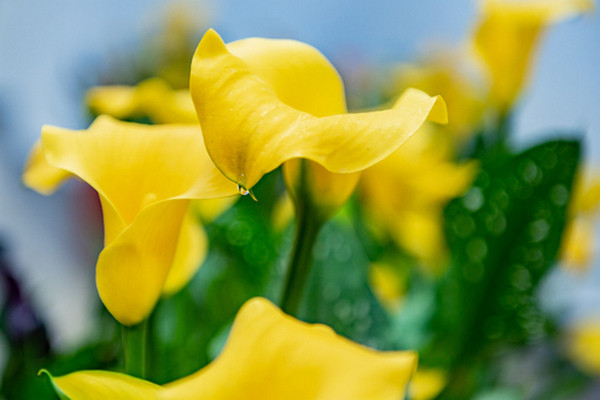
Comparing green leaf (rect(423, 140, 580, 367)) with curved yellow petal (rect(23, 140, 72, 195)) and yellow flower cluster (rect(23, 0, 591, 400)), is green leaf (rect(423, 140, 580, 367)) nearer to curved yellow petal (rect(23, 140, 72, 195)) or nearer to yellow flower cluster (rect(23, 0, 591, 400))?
yellow flower cluster (rect(23, 0, 591, 400))

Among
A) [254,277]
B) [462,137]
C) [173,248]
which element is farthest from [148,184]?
[462,137]

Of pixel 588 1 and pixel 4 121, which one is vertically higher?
pixel 588 1

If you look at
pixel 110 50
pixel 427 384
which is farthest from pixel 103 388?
pixel 110 50

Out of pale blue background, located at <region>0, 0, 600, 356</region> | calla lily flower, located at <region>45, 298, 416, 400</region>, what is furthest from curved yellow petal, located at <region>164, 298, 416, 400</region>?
pale blue background, located at <region>0, 0, 600, 356</region>

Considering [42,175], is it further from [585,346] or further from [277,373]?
[585,346]

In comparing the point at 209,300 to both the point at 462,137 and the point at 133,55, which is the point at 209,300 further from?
the point at 133,55

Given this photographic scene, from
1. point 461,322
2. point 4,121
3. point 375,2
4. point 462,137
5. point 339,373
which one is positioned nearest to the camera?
point 339,373

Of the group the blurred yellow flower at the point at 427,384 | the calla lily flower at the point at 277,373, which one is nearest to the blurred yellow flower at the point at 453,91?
the blurred yellow flower at the point at 427,384

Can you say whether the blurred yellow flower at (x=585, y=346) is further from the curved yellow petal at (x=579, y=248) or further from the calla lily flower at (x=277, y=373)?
the calla lily flower at (x=277, y=373)
